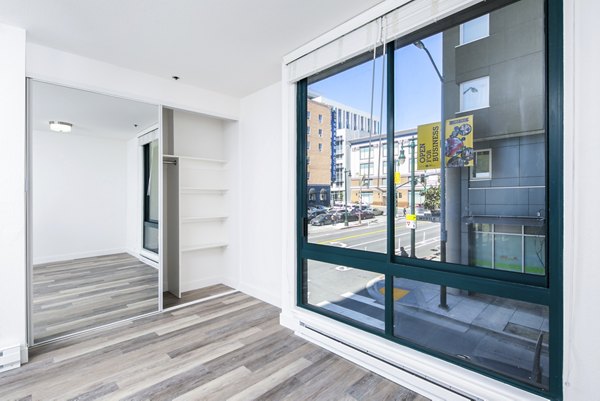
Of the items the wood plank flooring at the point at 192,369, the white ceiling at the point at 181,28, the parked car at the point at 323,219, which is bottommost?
the wood plank flooring at the point at 192,369

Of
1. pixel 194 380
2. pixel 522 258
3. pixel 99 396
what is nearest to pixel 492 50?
pixel 522 258

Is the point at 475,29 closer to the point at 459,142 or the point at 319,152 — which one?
the point at 459,142

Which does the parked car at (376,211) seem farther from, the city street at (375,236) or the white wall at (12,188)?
the white wall at (12,188)

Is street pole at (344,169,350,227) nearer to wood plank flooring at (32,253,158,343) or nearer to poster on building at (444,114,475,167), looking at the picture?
poster on building at (444,114,475,167)

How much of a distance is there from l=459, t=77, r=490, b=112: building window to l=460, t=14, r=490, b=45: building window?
27cm

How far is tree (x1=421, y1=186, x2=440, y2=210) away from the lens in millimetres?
2016

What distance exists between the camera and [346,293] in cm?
265

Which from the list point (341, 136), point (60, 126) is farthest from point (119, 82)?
point (341, 136)

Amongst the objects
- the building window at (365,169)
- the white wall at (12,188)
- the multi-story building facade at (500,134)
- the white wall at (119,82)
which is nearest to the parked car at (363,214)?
the building window at (365,169)

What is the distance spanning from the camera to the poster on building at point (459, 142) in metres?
1.84

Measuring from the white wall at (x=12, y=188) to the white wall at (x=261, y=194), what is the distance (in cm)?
220

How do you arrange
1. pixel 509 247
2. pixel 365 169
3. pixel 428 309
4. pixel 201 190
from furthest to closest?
pixel 201 190 → pixel 365 169 → pixel 428 309 → pixel 509 247
